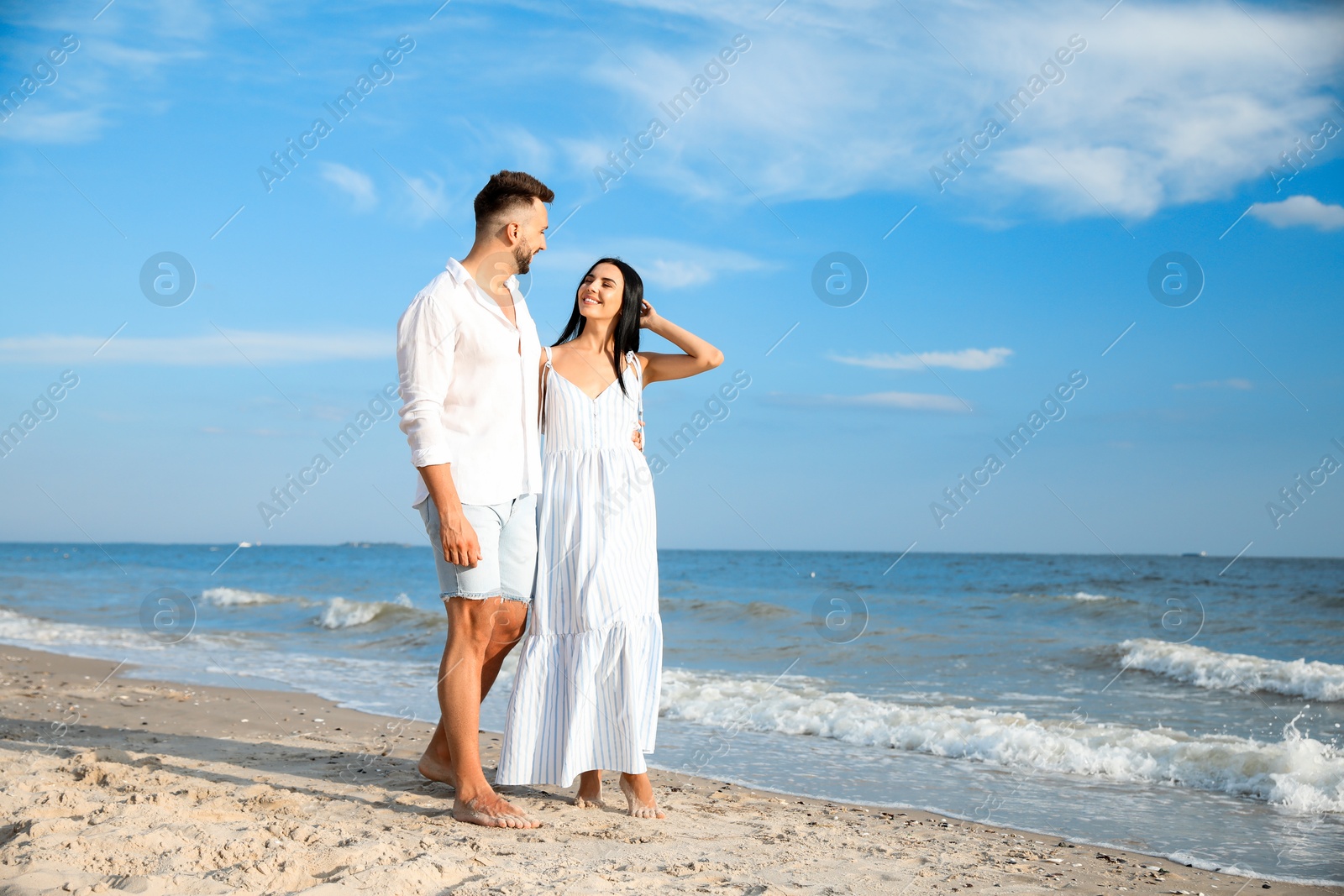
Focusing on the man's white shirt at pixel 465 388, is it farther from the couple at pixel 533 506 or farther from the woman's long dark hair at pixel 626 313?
the woman's long dark hair at pixel 626 313

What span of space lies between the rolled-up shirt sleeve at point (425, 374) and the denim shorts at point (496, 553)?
220 mm

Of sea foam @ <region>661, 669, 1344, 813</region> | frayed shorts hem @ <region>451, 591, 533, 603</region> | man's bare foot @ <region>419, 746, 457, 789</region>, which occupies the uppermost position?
frayed shorts hem @ <region>451, 591, 533, 603</region>

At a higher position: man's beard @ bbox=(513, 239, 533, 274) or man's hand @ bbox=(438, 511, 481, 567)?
man's beard @ bbox=(513, 239, 533, 274)

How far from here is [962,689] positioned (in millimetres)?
8016

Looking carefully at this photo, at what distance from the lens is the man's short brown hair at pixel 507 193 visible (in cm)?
328

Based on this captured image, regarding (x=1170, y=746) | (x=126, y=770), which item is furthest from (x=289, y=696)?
(x=1170, y=746)

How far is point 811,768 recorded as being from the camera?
4.93 meters

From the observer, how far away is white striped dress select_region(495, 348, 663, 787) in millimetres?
3348

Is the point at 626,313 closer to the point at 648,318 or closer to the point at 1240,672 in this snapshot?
the point at 648,318

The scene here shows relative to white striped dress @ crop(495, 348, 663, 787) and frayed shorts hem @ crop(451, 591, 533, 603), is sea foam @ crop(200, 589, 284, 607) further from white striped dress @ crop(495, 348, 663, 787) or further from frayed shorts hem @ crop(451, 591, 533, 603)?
frayed shorts hem @ crop(451, 591, 533, 603)

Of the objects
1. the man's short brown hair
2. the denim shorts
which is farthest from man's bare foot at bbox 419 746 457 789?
the man's short brown hair

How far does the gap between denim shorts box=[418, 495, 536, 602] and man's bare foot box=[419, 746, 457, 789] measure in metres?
0.84

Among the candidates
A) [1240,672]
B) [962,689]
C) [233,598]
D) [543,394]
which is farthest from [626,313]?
[233,598]

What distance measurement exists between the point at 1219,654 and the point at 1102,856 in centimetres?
782
